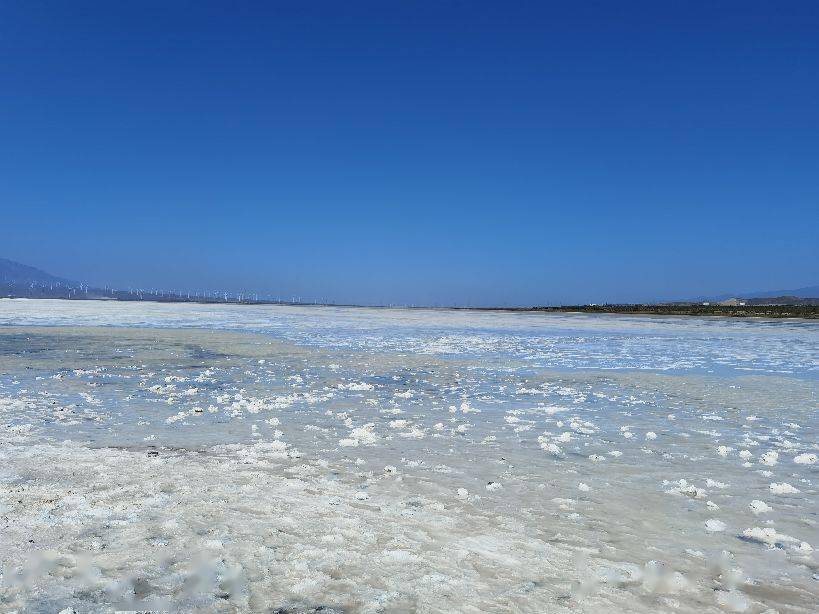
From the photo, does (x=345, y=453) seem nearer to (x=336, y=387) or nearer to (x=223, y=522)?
(x=223, y=522)

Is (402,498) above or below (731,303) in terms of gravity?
below

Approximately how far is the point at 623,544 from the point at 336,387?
30.2 ft

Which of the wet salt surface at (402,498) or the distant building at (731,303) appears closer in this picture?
the wet salt surface at (402,498)

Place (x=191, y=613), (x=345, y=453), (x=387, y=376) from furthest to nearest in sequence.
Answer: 1. (x=387, y=376)
2. (x=345, y=453)
3. (x=191, y=613)

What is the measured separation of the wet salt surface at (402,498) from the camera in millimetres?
4289

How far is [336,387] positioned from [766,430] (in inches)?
332

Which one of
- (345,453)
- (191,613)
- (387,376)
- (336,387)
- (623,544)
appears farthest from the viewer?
(387,376)

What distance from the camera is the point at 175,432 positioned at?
8844 millimetres

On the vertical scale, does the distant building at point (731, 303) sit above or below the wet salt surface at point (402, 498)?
above

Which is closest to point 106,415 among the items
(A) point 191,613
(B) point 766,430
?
(A) point 191,613

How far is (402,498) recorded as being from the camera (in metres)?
6.19

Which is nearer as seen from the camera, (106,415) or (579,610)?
(579,610)

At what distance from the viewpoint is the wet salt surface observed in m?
4.29

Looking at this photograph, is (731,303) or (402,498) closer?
(402,498)
